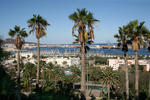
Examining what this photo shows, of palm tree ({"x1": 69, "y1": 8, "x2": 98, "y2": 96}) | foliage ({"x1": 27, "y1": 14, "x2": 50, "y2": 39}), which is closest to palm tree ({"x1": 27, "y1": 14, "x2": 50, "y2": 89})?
foliage ({"x1": 27, "y1": 14, "x2": 50, "y2": 39})

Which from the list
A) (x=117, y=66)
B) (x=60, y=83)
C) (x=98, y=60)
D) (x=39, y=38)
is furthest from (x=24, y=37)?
(x=98, y=60)

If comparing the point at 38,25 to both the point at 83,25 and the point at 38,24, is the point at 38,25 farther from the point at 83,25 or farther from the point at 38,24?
the point at 83,25

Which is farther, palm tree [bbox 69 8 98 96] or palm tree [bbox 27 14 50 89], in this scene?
palm tree [bbox 27 14 50 89]

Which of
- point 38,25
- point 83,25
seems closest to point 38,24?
point 38,25

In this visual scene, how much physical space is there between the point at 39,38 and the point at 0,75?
1085 centimetres

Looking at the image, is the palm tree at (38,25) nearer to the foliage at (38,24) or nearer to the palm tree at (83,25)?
the foliage at (38,24)

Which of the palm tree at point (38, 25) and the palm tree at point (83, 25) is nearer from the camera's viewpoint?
the palm tree at point (83, 25)

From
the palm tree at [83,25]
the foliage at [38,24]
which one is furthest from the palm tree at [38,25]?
the palm tree at [83,25]

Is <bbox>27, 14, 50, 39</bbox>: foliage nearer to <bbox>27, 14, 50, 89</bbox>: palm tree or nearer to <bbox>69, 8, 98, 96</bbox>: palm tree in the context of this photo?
<bbox>27, 14, 50, 89</bbox>: palm tree

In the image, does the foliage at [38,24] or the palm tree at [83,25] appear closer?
the palm tree at [83,25]

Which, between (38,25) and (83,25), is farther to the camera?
(38,25)

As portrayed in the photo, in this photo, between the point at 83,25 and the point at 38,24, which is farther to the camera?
the point at 38,24

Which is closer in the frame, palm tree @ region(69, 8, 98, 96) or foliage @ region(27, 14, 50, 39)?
palm tree @ region(69, 8, 98, 96)

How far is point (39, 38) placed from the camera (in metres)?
17.6
